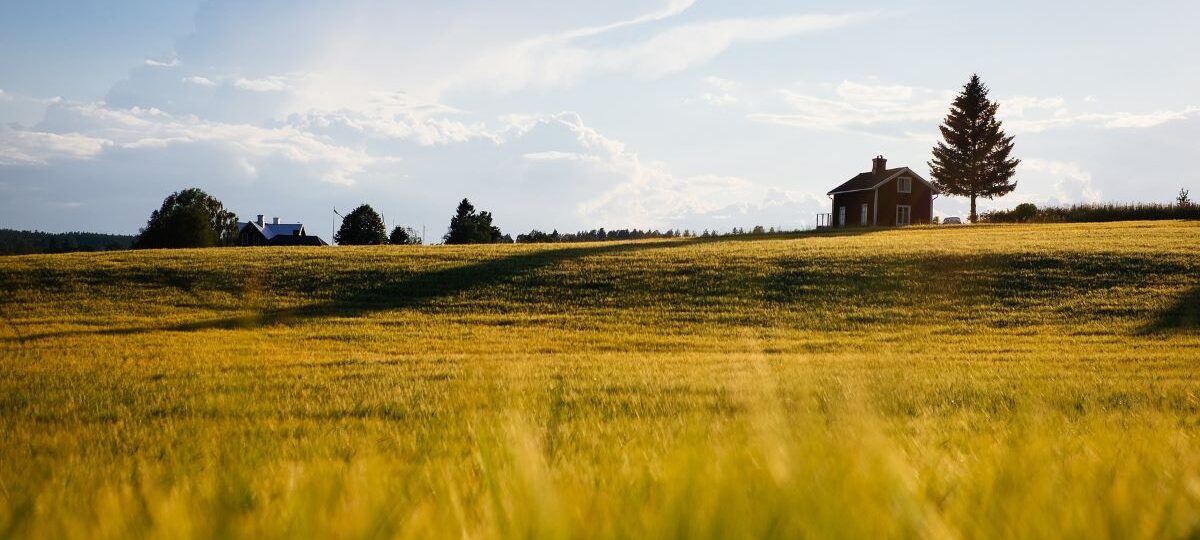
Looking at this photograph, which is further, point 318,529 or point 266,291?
point 266,291

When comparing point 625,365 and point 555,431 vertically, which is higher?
point 555,431

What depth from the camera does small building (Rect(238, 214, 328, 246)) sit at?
113 metres

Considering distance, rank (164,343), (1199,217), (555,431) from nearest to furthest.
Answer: (555,431)
(164,343)
(1199,217)

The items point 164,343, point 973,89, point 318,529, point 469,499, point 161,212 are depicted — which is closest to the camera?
point 318,529

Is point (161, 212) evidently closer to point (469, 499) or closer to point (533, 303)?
point (533, 303)

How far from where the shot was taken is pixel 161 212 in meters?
95.4

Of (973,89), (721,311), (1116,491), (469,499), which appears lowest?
(721,311)

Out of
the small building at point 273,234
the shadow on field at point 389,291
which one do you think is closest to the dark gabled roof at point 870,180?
the shadow on field at point 389,291

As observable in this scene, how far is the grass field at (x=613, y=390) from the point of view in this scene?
3.84 feet

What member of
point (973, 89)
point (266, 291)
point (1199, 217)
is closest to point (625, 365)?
point (266, 291)

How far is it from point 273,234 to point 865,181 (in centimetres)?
8657

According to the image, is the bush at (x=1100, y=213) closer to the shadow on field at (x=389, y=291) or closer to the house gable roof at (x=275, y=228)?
the shadow on field at (x=389, y=291)

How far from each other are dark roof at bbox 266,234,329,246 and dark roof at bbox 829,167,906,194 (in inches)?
2847

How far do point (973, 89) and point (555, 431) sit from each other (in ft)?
285
